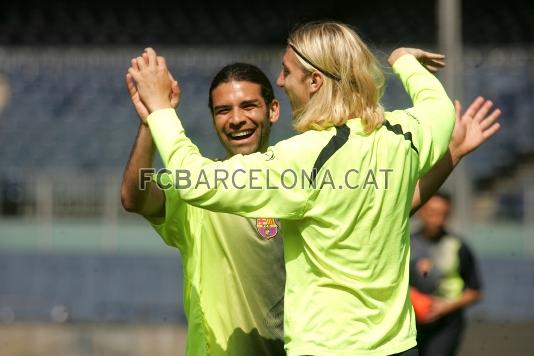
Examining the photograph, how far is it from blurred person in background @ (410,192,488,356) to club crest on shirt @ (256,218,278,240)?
2.93 m

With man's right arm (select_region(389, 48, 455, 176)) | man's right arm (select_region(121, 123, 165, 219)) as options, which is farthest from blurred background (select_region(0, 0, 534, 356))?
man's right arm (select_region(121, 123, 165, 219))

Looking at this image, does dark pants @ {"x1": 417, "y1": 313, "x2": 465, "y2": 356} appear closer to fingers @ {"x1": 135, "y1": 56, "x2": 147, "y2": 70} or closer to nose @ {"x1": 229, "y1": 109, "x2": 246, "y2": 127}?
nose @ {"x1": 229, "y1": 109, "x2": 246, "y2": 127}

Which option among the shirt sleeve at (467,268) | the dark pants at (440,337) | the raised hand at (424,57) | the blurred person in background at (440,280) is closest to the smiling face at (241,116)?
the raised hand at (424,57)

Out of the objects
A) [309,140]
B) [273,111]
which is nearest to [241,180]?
[309,140]

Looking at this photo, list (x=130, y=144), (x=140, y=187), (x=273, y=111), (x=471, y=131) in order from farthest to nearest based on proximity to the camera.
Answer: (x=130, y=144), (x=273, y=111), (x=471, y=131), (x=140, y=187)

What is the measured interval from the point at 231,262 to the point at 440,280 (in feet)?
10.8

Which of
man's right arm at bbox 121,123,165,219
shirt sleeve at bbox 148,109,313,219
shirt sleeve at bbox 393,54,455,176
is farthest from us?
man's right arm at bbox 121,123,165,219

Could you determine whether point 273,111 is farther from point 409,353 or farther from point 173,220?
point 409,353

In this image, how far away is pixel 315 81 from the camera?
265 cm

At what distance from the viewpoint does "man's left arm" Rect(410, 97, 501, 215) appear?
3166 mm

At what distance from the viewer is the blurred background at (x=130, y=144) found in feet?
28.6

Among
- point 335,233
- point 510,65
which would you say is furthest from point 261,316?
point 510,65

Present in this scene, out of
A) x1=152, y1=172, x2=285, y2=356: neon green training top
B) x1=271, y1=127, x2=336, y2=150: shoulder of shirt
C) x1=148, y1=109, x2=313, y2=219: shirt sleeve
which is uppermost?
x1=271, y1=127, x2=336, y2=150: shoulder of shirt

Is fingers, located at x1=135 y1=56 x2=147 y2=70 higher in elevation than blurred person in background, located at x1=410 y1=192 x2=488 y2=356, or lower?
higher
